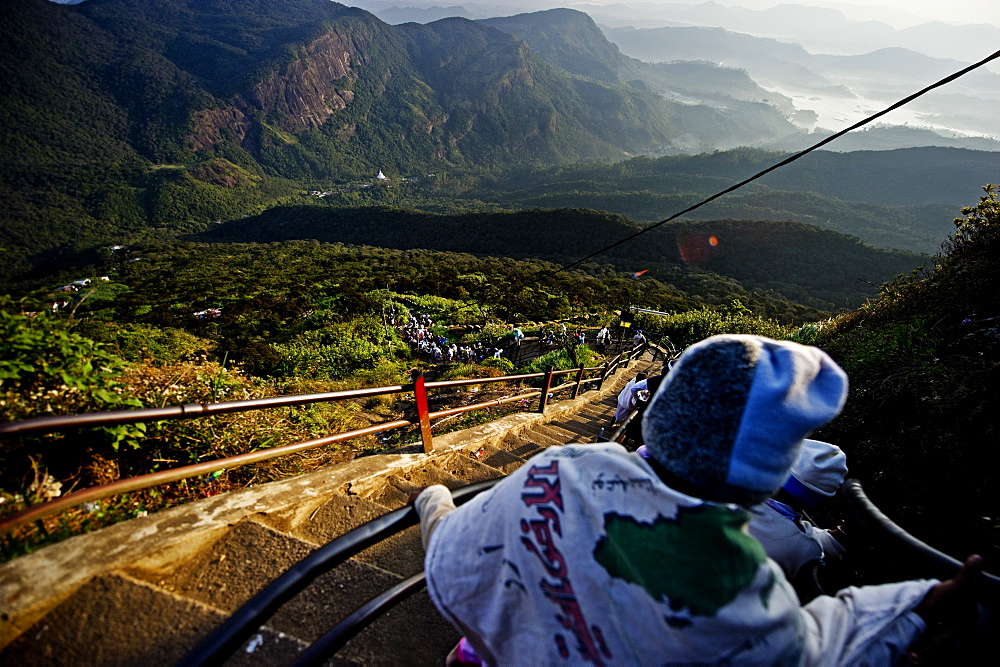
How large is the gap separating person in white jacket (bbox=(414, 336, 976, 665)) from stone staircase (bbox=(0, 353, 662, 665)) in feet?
2.61

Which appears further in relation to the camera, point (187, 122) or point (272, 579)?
point (187, 122)

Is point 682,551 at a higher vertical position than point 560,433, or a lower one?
higher

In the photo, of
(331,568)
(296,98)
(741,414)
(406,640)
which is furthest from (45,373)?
(296,98)

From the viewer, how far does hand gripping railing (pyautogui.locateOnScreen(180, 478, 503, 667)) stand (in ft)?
3.40

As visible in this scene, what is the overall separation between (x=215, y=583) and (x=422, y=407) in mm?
1566

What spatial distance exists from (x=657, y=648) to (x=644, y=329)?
62.6 ft

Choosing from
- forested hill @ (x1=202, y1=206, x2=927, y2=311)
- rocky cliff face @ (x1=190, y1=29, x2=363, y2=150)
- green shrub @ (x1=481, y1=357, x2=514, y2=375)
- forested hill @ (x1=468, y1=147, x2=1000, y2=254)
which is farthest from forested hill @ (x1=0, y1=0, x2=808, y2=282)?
green shrub @ (x1=481, y1=357, x2=514, y2=375)

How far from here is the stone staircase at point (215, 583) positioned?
1235 millimetres

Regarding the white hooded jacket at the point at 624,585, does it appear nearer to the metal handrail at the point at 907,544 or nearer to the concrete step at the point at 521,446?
the metal handrail at the point at 907,544

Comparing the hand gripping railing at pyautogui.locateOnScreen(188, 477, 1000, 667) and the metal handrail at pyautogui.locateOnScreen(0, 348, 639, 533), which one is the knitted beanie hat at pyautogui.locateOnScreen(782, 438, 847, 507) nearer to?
the hand gripping railing at pyautogui.locateOnScreen(188, 477, 1000, 667)

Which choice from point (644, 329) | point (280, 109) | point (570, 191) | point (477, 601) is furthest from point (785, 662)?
point (280, 109)

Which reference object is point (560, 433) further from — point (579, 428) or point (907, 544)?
point (907, 544)

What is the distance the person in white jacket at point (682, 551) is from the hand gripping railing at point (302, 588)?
0.44 m

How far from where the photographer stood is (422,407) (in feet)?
9.92
